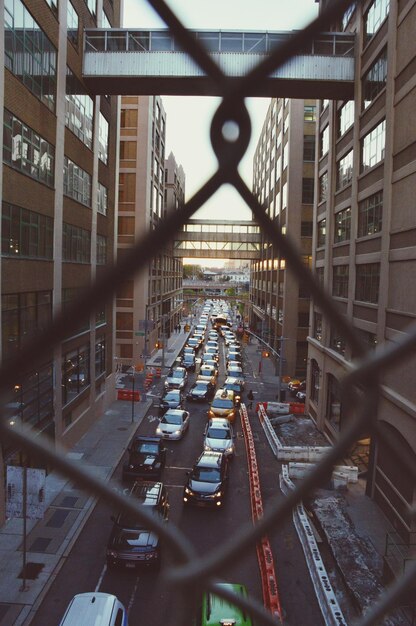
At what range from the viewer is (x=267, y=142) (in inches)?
2675

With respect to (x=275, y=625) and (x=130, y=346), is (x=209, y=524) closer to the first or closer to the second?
(x=275, y=625)

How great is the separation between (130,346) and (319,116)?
27437 millimetres

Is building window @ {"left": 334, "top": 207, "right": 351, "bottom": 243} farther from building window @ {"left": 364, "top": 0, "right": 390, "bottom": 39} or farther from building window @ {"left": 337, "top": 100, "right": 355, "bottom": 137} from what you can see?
building window @ {"left": 364, "top": 0, "right": 390, "bottom": 39}

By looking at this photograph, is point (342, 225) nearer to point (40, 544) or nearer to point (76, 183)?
point (76, 183)

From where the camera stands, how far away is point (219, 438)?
1018 inches

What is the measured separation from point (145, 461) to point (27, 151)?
533 inches

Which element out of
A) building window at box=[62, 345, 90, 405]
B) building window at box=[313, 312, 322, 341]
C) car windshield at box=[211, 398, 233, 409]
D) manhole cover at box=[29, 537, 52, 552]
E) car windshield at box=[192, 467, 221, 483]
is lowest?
manhole cover at box=[29, 537, 52, 552]

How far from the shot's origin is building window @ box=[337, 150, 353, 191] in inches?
1025

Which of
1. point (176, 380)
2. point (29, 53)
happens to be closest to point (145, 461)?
point (29, 53)

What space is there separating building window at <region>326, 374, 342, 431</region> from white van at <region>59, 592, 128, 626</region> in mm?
17724

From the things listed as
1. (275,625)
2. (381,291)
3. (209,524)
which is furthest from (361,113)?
(275,625)

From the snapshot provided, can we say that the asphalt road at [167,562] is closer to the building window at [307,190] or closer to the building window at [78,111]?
the building window at [78,111]

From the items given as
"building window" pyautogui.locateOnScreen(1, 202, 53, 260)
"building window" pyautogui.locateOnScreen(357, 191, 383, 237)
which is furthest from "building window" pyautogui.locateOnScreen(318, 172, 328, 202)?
"building window" pyautogui.locateOnScreen(1, 202, 53, 260)

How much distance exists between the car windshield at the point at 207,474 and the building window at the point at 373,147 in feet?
47.8
